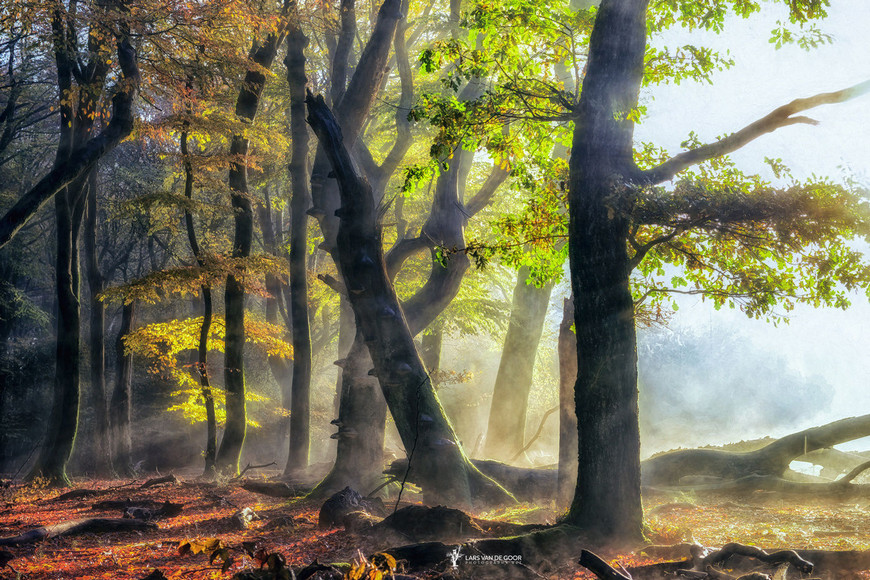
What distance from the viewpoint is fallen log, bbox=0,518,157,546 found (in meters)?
6.13

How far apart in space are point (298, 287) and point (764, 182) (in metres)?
10.3

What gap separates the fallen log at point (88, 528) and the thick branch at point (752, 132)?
694 centimetres

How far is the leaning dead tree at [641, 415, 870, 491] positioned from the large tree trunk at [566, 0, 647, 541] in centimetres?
560

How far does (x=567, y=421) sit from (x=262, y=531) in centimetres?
479

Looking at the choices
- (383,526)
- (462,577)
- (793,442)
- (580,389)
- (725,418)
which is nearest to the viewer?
(462,577)

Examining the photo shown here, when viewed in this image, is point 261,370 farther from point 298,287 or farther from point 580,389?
point 580,389

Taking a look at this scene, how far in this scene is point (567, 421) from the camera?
31.1 feet

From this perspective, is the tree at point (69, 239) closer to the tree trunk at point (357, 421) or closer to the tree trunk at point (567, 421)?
the tree trunk at point (357, 421)

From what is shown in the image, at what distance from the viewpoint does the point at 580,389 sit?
6.48 m

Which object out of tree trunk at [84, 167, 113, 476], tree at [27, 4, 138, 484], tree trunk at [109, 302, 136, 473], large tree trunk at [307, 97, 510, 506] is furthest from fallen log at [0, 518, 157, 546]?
tree trunk at [109, 302, 136, 473]

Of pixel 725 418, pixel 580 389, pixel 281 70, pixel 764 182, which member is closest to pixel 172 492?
pixel 580 389

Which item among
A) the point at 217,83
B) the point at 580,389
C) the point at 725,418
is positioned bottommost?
the point at 725,418

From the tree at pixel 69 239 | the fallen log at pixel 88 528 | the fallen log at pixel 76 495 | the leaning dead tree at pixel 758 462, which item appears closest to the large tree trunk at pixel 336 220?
the fallen log at pixel 88 528

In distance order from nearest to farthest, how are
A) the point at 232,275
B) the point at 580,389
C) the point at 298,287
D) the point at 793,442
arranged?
1. the point at 580,389
2. the point at 793,442
3. the point at 232,275
4. the point at 298,287
